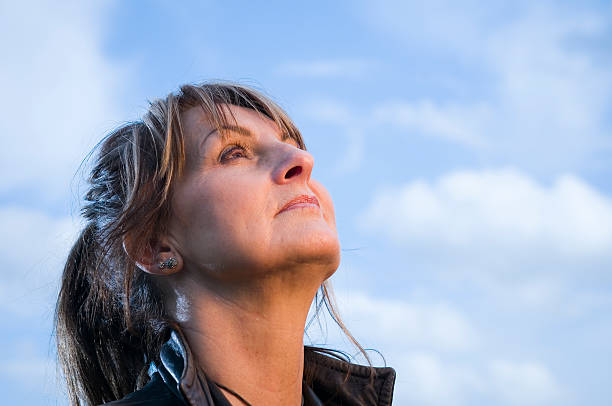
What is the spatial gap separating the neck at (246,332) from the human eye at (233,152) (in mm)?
606

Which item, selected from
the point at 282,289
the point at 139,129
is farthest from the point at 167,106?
the point at 282,289

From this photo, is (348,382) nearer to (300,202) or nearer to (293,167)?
(300,202)

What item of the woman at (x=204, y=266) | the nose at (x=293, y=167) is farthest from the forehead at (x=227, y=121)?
the nose at (x=293, y=167)

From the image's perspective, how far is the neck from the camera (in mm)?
3658

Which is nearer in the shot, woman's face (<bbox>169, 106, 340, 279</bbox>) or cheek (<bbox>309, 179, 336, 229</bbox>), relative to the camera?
woman's face (<bbox>169, 106, 340, 279</bbox>)

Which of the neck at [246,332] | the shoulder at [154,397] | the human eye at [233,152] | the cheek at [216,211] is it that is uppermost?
the human eye at [233,152]

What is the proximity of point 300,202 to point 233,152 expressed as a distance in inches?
17.4

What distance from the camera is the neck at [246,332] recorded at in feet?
12.0

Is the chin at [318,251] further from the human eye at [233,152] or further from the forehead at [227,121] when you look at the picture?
the forehead at [227,121]

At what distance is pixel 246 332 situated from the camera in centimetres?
371

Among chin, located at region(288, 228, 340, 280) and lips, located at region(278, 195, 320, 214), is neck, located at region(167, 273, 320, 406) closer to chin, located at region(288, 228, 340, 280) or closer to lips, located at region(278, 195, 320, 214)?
chin, located at region(288, 228, 340, 280)

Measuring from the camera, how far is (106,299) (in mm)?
4176

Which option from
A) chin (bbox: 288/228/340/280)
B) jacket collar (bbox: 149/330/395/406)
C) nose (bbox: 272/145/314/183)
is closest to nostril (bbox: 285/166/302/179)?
nose (bbox: 272/145/314/183)

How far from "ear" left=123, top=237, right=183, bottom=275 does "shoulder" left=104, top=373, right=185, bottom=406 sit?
1.73 feet
